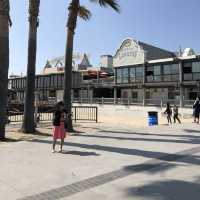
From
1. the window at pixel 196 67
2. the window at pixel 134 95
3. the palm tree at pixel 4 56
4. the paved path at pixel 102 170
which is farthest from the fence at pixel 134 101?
the paved path at pixel 102 170

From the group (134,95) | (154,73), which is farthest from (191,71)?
(134,95)

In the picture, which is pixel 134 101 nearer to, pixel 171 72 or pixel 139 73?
pixel 139 73

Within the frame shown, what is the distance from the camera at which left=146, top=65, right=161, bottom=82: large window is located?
45969 mm

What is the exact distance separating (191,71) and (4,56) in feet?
104

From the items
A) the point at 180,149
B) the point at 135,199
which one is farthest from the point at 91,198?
the point at 180,149

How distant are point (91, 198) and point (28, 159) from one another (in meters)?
3.75

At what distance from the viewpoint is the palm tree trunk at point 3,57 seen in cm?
1380

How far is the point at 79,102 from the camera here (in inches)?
2138

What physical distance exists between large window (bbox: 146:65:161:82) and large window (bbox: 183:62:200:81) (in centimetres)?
391

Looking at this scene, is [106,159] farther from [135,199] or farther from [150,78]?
[150,78]

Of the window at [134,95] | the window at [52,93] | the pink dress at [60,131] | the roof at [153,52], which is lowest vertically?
the pink dress at [60,131]

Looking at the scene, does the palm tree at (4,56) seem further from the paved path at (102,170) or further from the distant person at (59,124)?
the distant person at (59,124)

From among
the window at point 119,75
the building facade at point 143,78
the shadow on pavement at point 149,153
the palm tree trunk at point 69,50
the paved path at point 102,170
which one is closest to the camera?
the paved path at point 102,170

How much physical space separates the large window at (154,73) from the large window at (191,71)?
391cm
